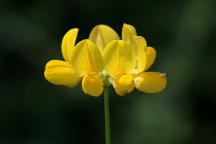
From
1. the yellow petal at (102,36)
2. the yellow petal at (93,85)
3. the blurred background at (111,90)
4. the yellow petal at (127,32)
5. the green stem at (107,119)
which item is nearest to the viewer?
the green stem at (107,119)

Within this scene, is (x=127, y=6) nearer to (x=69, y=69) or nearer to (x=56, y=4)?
(x=56, y=4)

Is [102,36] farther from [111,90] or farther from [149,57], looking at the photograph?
[111,90]

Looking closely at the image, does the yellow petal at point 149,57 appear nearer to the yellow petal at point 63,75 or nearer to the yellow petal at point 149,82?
the yellow petal at point 149,82

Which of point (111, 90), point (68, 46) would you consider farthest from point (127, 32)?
point (111, 90)

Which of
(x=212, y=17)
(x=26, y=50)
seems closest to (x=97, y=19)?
(x=26, y=50)

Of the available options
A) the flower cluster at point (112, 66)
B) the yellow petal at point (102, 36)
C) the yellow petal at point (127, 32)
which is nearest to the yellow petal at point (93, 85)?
the flower cluster at point (112, 66)
